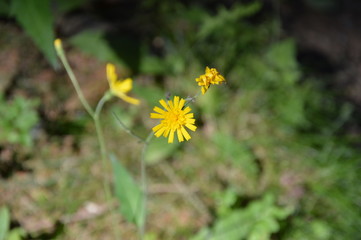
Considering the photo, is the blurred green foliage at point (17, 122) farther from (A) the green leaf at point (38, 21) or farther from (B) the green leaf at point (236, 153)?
(B) the green leaf at point (236, 153)

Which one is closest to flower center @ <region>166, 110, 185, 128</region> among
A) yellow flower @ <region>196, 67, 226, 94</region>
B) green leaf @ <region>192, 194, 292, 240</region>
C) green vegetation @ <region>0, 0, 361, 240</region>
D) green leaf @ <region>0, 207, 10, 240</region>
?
yellow flower @ <region>196, 67, 226, 94</region>

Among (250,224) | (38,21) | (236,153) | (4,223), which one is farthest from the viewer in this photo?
(236,153)

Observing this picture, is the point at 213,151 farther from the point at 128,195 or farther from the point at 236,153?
the point at 128,195

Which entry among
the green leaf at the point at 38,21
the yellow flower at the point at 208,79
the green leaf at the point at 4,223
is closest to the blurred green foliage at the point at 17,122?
the green leaf at the point at 4,223

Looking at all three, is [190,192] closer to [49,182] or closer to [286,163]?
[286,163]

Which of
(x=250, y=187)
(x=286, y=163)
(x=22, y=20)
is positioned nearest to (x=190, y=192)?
(x=250, y=187)

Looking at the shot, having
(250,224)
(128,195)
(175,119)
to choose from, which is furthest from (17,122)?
(250,224)

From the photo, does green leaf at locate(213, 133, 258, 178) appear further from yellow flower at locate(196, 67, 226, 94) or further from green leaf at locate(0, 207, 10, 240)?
green leaf at locate(0, 207, 10, 240)
